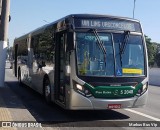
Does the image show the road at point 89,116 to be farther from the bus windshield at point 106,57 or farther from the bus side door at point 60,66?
the bus windshield at point 106,57

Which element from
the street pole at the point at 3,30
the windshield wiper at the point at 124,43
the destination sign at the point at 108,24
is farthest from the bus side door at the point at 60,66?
the street pole at the point at 3,30

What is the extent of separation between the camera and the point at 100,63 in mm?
9969

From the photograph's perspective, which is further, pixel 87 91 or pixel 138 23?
pixel 138 23

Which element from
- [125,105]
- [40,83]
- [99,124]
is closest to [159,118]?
[125,105]

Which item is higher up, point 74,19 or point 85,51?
point 74,19

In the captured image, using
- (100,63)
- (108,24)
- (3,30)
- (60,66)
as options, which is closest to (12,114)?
(60,66)

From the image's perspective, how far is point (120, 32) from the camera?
10.4m

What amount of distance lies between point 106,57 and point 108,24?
1026 millimetres

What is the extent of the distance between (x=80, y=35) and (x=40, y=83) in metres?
4.34

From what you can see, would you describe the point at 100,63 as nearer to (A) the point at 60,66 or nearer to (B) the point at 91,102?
(B) the point at 91,102

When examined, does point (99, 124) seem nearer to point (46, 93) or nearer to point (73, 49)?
point (73, 49)

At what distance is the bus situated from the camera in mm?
9766

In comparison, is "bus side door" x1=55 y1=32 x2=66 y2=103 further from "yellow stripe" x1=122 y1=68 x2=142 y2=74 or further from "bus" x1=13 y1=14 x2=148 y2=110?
"yellow stripe" x1=122 y1=68 x2=142 y2=74

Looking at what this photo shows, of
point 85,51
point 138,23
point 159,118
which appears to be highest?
point 138,23
